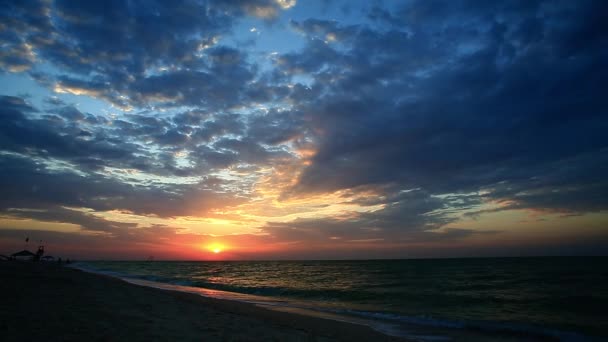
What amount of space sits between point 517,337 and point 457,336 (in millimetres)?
3061

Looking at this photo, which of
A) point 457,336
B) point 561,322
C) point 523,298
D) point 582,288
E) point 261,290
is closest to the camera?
point 457,336

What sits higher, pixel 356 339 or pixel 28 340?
pixel 28 340

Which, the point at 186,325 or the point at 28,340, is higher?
the point at 28,340

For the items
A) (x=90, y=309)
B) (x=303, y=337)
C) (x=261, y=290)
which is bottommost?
(x=261, y=290)

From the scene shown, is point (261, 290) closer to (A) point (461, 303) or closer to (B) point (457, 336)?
(A) point (461, 303)

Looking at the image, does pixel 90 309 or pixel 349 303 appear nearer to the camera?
pixel 90 309

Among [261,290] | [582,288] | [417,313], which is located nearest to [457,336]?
[417,313]

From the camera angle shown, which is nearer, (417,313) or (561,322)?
(561,322)

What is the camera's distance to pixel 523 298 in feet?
84.6

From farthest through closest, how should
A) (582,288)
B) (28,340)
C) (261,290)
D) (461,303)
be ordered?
(261,290), (582,288), (461,303), (28,340)

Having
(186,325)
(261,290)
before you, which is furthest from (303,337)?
(261,290)

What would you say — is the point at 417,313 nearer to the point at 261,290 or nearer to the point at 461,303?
the point at 461,303

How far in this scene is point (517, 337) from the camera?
14.6m

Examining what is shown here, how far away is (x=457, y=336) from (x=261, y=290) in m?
22.9
